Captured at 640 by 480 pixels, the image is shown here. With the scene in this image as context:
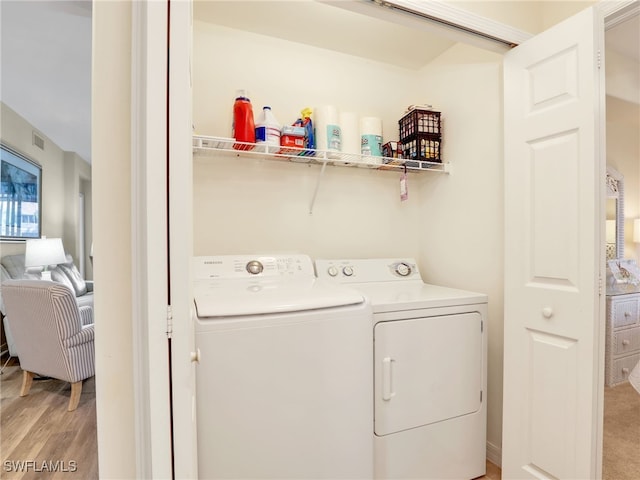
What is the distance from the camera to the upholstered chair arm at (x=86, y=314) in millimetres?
1014

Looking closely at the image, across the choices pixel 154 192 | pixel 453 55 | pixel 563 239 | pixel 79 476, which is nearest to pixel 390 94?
pixel 453 55

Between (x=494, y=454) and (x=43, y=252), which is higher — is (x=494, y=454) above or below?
below

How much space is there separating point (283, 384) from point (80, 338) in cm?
69

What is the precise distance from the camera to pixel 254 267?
184 centimetres

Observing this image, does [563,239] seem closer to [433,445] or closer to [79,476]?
[433,445]

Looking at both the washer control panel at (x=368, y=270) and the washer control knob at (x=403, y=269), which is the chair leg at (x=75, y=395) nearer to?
the washer control panel at (x=368, y=270)

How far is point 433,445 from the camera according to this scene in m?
1.64

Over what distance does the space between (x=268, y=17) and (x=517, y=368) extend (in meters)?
2.25

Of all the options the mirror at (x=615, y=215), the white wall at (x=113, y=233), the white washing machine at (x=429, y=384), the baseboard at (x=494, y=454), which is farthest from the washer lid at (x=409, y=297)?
the mirror at (x=615, y=215)

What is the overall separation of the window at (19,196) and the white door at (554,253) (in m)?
1.92

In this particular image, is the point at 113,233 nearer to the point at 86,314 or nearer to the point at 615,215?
the point at 86,314

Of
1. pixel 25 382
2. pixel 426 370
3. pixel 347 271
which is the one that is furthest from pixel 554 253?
pixel 25 382

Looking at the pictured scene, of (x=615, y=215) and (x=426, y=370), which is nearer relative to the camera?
(x=426, y=370)

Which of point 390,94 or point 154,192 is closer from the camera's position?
point 154,192
